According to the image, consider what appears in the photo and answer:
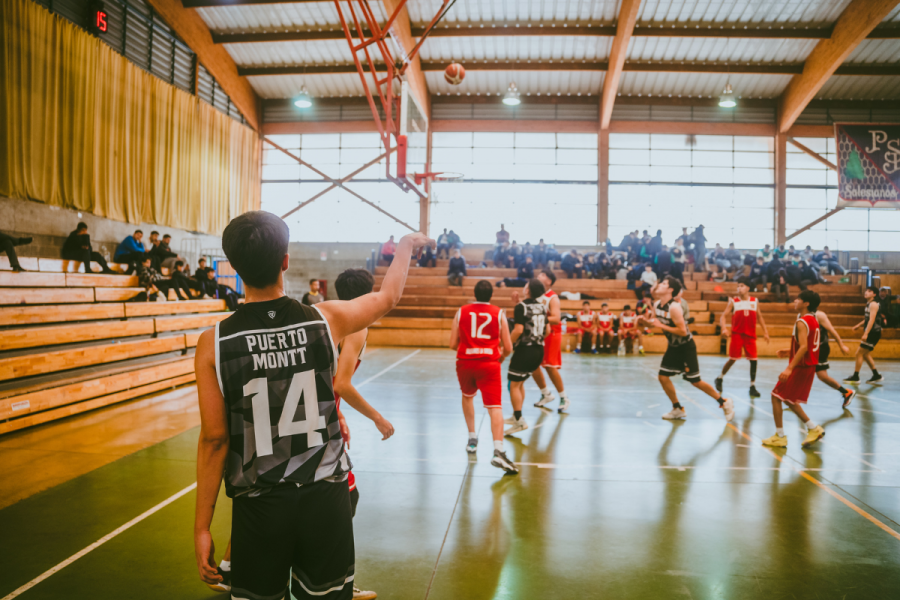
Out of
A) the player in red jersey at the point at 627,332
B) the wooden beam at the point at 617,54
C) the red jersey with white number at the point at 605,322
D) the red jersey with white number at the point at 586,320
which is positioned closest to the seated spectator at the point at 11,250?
the red jersey with white number at the point at 586,320

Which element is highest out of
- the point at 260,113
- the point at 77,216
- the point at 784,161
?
the point at 260,113

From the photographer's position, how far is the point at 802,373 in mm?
5719

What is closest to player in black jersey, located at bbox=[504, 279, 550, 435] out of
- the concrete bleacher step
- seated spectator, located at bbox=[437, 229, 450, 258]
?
the concrete bleacher step

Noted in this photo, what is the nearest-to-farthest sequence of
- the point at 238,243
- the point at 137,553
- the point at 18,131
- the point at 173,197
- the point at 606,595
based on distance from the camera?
the point at 238,243 → the point at 606,595 → the point at 137,553 → the point at 18,131 → the point at 173,197

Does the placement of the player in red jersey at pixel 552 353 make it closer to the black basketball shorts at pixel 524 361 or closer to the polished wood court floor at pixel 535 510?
the polished wood court floor at pixel 535 510

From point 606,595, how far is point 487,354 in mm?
2545

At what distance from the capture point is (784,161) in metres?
22.0

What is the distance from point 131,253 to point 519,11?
14.2m

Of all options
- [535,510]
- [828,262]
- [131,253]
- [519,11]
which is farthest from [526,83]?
[535,510]

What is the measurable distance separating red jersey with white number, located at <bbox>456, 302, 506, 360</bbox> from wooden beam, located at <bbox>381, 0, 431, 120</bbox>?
11.1 meters

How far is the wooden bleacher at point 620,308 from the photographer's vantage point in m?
16.2

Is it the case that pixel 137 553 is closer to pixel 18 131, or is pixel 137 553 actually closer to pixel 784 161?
pixel 18 131

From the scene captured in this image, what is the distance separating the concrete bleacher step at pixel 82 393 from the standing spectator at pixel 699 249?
60.4 feet

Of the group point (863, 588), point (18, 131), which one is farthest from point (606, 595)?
point (18, 131)
